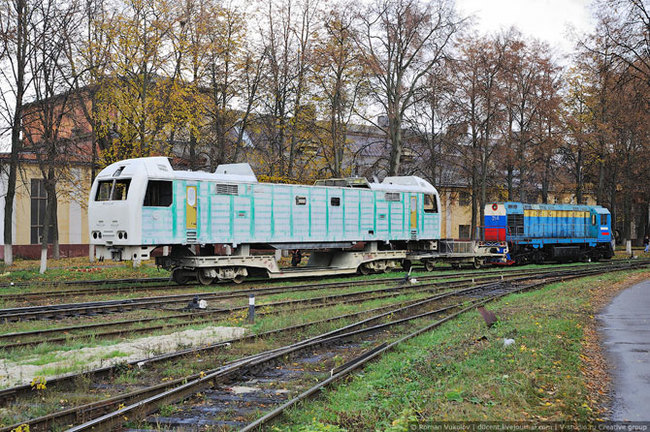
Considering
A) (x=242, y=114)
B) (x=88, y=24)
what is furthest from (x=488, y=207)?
(x=88, y=24)

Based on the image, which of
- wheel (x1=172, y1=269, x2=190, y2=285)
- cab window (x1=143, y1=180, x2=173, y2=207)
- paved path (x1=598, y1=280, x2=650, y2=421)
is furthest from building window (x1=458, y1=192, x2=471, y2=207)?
cab window (x1=143, y1=180, x2=173, y2=207)

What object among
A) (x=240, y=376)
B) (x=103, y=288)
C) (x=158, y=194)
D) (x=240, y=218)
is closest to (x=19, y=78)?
(x=158, y=194)

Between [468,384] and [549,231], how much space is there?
30.1 metres

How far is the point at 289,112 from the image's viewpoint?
33344 mm

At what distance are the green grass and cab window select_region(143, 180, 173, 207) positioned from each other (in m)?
10.5

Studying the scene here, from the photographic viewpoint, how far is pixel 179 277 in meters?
20.9

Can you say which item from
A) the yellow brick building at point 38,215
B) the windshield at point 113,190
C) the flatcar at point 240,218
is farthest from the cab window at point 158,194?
the yellow brick building at point 38,215

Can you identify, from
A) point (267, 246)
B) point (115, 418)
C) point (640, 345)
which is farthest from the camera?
point (267, 246)

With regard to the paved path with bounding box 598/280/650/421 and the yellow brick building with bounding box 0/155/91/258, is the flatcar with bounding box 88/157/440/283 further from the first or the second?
the yellow brick building with bounding box 0/155/91/258

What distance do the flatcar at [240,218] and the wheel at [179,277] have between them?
1.4 inches

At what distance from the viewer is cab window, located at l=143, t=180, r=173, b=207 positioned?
18.2 meters

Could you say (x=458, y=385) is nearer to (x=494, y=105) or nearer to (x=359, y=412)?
(x=359, y=412)

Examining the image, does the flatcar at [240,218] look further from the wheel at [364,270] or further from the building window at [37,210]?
the building window at [37,210]

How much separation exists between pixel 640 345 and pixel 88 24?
27.2 m
